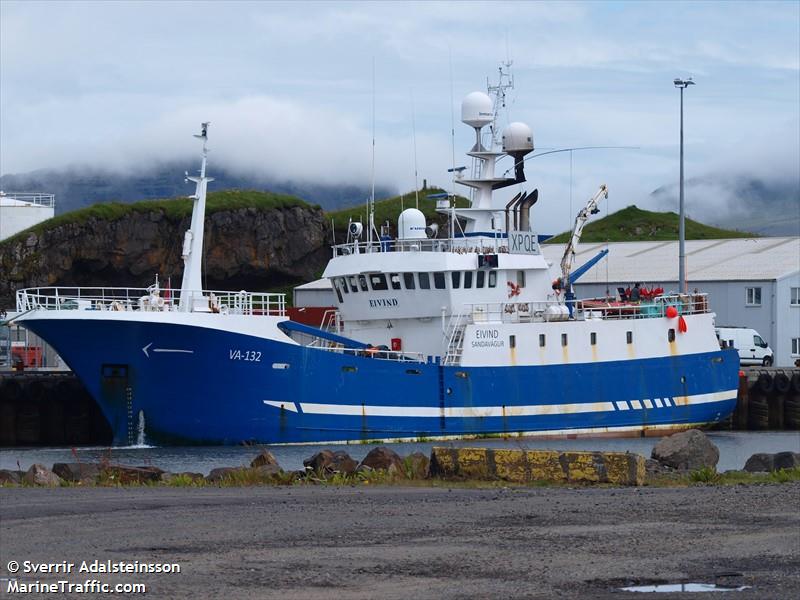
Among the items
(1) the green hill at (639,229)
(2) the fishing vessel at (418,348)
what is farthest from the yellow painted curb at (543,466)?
(1) the green hill at (639,229)

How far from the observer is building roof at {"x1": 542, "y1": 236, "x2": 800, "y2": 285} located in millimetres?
49469

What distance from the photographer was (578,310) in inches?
1379

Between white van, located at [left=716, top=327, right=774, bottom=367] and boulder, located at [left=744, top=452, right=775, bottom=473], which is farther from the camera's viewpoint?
white van, located at [left=716, top=327, right=774, bottom=367]

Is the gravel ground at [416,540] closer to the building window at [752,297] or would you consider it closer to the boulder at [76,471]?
the boulder at [76,471]

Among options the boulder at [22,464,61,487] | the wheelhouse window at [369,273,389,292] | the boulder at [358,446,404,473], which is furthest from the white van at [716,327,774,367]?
the boulder at [22,464,61,487]

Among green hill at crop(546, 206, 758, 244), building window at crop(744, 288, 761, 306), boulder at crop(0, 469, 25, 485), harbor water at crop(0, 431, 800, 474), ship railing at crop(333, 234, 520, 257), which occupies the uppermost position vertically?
green hill at crop(546, 206, 758, 244)

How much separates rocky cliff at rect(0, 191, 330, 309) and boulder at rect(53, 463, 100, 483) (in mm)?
34146

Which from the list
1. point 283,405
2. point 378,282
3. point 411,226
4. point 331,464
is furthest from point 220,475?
point 411,226

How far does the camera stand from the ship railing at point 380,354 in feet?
102

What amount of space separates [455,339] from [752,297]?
19374 mm

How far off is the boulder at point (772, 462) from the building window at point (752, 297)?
2826 cm

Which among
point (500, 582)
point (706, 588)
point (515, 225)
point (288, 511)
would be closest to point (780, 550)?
point (706, 588)

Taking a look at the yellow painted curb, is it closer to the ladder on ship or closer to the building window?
the ladder on ship

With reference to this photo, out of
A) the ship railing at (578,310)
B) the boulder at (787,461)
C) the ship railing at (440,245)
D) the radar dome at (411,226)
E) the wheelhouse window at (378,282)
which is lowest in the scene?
the boulder at (787,461)
